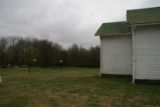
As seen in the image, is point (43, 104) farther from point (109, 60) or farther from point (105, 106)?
point (109, 60)

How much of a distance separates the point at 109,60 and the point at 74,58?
2672 centimetres

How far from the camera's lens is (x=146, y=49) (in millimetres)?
8359

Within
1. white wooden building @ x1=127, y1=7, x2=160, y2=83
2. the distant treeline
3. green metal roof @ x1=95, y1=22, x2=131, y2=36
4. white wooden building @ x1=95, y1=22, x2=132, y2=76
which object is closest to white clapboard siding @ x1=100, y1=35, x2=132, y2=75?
white wooden building @ x1=95, y1=22, x2=132, y2=76

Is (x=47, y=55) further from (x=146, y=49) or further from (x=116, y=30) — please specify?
(x=146, y=49)

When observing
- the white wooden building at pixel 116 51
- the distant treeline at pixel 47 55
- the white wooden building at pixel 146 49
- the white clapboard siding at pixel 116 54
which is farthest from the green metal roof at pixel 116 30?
the distant treeline at pixel 47 55

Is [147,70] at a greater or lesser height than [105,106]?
greater

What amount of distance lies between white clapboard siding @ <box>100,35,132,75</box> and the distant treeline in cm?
2401

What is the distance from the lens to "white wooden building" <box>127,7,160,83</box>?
8.19 m

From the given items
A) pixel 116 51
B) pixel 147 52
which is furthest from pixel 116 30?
pixel 147 52

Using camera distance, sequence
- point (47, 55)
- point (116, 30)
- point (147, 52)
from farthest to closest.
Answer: point (47, 55)
point (116, 30)
point (147, 52)

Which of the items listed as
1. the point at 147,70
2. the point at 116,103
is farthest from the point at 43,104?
the point at 147,70

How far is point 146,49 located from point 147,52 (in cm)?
19

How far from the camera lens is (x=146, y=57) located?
8.34 meters

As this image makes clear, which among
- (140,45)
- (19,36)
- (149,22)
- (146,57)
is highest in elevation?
(19,36)
